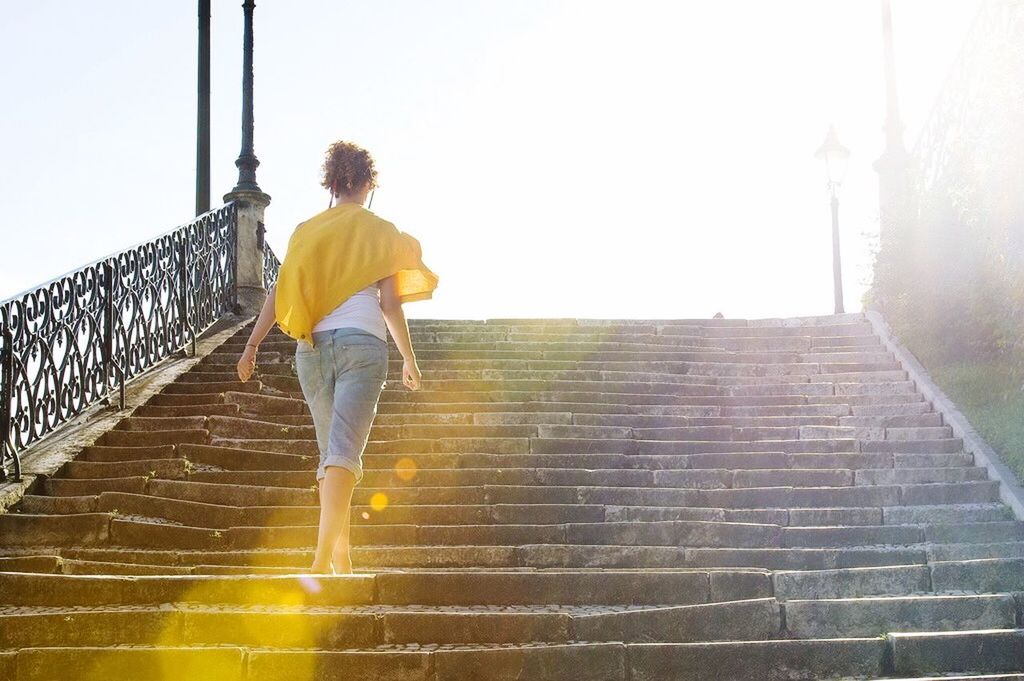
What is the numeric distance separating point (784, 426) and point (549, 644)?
15.2 ft

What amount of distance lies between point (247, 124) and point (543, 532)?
8.26 metres

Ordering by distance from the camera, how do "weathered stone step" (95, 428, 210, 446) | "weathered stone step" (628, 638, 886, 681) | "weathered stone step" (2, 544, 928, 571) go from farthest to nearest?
"weathered stone step" (95, 428, 210, 446) → "weathered stone step" (2, 544, 928, 571) → "weathered stone step" (628, 638, 886, 681)

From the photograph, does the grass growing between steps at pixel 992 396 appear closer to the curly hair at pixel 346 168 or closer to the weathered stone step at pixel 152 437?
the curly hair at pixel 346 168

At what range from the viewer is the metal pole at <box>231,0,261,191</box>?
13031mm

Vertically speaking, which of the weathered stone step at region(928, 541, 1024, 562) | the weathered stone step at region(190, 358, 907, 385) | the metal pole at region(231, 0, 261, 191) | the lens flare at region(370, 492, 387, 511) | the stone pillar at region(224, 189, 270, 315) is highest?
the metal pole at region(231, 0, 261, 191)

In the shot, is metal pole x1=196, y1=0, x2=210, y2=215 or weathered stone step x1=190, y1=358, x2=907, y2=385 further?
metal pole x1=196, y1=0, x2=210, y2=215

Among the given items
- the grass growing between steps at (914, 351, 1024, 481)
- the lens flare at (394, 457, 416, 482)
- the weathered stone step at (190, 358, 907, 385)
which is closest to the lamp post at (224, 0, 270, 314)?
the weathered stone step at (190, 358, 907, 385)

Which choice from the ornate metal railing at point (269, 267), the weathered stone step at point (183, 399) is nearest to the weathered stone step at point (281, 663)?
the weathered stone step at point (183, 399)

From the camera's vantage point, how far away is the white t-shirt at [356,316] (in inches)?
185

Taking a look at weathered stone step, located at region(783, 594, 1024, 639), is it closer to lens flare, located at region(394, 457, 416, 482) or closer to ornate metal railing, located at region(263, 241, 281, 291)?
lens flare, located at region(394, 457, 416, 482)

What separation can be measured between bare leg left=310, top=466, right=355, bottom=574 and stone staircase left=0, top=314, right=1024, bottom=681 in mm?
138

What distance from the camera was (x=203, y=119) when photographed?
533 inches

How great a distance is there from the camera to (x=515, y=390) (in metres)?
9.55

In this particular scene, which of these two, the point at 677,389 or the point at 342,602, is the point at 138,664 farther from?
the point at 677,389
